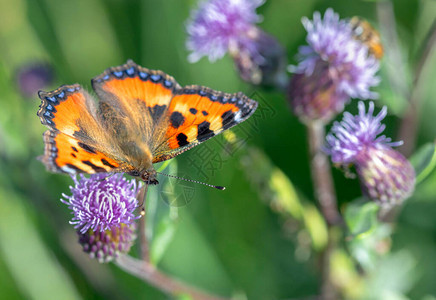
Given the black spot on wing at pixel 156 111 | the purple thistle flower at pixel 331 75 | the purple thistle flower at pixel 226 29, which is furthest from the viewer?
the purple thistle flower at pixel 226 29

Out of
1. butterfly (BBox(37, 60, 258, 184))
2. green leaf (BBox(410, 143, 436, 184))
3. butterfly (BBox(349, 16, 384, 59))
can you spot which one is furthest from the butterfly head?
butterfly (BBox(349, 16, 384, 59))

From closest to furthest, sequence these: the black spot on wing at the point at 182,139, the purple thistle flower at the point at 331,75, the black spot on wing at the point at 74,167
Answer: the black spot on wing at the point at 74,167, the black spot on wing at the point at 182,139, the purple thistle flower at the point at 331,75

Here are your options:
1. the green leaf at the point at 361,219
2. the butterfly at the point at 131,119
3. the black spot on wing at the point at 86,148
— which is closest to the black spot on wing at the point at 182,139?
the butterfly at the point at 131,119

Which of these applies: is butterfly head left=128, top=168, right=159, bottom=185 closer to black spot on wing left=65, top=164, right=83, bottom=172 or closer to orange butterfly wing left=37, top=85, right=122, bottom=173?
orange butterfly wing left=37, top=85, right=122, bottom=173

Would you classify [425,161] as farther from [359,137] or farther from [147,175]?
[147,175]

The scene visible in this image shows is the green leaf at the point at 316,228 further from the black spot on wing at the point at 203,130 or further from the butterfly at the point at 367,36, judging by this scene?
the butterfly at the point at 367,36

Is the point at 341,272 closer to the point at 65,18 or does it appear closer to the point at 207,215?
the point at 207,215

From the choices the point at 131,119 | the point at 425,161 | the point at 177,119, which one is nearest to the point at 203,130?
the point at 177,119
